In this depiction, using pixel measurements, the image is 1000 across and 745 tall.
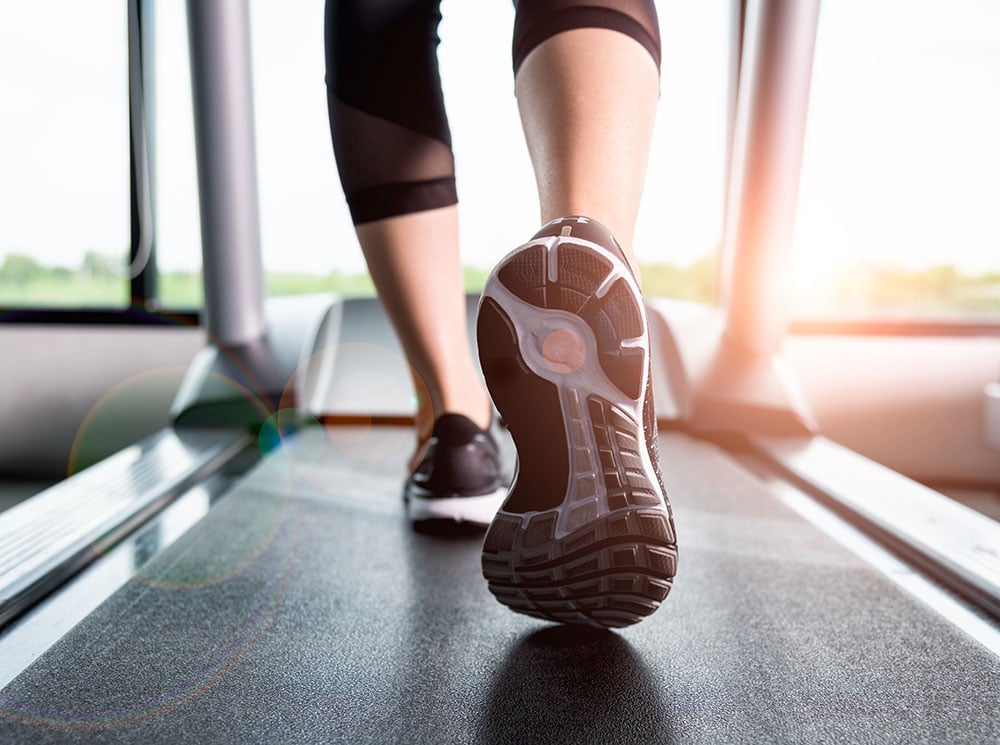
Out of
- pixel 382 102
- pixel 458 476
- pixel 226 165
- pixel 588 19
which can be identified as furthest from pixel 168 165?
pixel 588 19

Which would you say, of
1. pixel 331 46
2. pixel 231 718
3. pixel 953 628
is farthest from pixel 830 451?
pixel 231 718

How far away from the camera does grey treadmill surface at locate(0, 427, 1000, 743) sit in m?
0.55

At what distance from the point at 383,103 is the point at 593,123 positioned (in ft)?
1.23

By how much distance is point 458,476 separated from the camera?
96 centimetres

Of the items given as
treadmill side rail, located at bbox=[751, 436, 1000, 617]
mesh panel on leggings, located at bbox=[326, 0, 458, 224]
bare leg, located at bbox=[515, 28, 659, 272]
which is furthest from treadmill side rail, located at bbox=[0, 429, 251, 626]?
treadmill side rail, located at bbox=[751, 436, 1000, 617]

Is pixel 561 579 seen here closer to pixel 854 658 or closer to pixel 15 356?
pixel 854 658

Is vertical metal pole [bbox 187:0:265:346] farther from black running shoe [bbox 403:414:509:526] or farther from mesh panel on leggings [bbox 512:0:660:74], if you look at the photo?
mesh panel on leggings [bbox 512:0:660:74]

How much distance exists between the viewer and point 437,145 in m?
0.98

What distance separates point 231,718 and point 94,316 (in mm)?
2409

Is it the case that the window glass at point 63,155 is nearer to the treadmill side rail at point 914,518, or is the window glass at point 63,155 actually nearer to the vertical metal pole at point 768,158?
the vertical metal pole at point 768,158

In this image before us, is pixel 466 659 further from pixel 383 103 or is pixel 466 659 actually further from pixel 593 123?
pixel 383 103

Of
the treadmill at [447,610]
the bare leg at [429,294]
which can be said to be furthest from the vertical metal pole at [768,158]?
the bare leg at [429,294]

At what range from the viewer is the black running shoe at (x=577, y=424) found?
0.59 m

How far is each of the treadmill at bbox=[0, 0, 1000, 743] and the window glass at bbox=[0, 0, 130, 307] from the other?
48.2 inches
